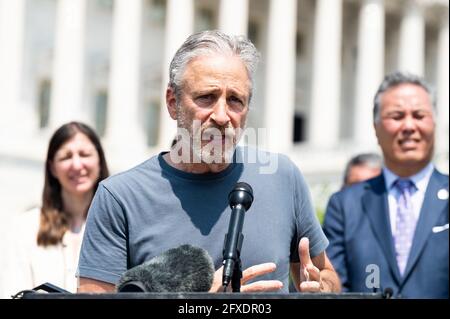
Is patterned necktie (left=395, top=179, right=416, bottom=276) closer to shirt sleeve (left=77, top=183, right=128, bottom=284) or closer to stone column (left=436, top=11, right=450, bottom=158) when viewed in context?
shirt sleeve (left=77, top=183, right=128, bottom=284)

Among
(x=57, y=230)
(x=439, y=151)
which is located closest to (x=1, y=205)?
(x=439, y=151)

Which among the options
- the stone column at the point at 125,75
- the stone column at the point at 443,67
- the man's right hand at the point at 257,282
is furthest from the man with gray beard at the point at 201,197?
the stone column at the point at 443,67

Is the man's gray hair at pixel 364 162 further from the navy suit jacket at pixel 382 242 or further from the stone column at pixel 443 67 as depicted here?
the stone column at pixel 443 67

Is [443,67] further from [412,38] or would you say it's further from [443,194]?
[443,194]

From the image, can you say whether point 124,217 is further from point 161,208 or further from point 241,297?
point 241,297

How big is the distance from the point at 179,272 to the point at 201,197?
0.95 meters

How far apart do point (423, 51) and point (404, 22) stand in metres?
4.08

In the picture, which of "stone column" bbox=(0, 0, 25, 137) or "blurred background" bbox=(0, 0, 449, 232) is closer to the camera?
"stone column" bbox=(0, 0, 25, 137)

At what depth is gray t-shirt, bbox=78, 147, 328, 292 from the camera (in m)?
4.93

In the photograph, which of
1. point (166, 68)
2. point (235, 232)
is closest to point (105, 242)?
point (235, 232)

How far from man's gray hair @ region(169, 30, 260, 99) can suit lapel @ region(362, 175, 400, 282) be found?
3753 millimetres

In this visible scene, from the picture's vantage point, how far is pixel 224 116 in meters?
4.80

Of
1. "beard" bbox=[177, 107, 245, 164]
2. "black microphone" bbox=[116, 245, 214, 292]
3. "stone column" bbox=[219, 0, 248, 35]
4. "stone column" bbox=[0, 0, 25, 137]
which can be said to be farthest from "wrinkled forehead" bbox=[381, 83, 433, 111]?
"stone column" bbox=[219, 0, 248, 35]
